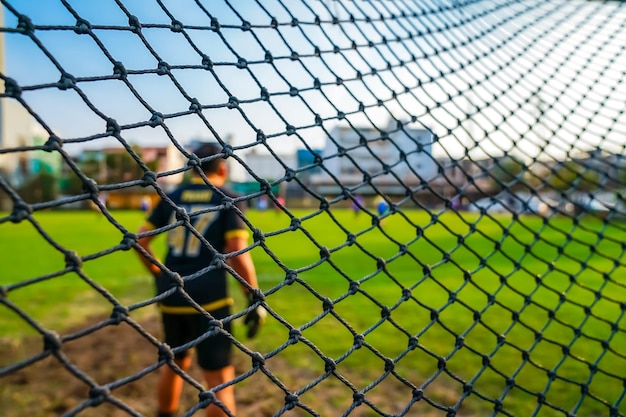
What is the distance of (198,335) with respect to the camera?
246 centimetres

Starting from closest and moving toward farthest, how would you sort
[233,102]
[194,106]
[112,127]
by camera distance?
[112,127], [194,106], [233,102]

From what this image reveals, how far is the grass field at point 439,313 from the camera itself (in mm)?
1806

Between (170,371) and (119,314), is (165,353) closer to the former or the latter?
(119,314)

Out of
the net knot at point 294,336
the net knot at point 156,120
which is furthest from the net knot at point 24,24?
the net knot at point 294,336

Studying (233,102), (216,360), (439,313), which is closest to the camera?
(233,102)

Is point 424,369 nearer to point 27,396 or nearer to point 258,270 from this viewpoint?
point 27,396

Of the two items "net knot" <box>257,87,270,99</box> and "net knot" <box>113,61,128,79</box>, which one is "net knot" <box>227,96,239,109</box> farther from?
"net knot" <box>113,61,128,79</box>

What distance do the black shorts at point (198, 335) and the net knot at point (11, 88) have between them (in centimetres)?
156

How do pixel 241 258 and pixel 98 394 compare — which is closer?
pixel 98 394

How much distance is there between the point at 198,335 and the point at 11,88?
1.70m

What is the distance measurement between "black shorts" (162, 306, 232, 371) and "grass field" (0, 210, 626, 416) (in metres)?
0.46

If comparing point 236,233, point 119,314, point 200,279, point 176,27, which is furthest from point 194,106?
point 200,279

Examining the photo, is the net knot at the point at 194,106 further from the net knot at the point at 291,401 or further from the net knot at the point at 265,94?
the net knot at the point at 291,401

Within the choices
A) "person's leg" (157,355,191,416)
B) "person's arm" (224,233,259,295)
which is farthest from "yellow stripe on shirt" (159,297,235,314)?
"person's leg" (157,355,191,416)
